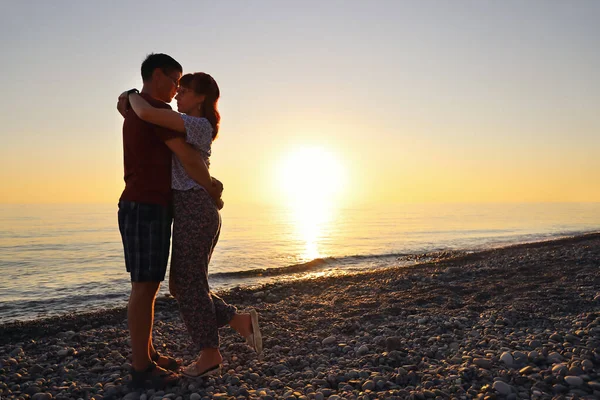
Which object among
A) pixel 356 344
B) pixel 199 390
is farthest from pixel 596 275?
pixel 199 390

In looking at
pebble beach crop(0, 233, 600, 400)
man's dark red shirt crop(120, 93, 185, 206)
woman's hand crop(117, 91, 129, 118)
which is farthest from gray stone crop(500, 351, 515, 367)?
woman's hand crop(117, 91, 129, 118)

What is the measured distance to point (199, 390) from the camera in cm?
373

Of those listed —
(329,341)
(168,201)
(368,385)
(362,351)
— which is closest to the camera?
(168,201)

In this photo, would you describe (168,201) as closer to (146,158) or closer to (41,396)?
(146,158)

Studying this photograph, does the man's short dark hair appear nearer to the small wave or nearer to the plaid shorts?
the plaid shorts

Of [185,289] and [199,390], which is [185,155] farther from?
[199,390]

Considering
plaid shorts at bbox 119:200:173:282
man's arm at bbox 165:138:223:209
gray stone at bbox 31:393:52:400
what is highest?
man's arm at bbox 165:138:223:209

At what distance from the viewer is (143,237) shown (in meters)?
3.41

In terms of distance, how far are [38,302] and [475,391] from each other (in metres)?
11.5

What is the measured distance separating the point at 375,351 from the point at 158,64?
12.2 ft

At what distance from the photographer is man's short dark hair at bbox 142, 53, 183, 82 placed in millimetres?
3523

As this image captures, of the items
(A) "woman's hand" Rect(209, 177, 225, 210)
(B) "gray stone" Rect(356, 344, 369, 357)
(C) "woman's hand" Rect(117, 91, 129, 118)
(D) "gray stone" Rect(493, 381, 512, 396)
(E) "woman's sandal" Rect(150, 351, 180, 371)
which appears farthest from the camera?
(B) "gray stone" Rect(356, 344, 369, 357)

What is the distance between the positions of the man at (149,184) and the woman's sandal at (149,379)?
388 millimetres

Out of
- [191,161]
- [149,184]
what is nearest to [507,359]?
[191,161]
